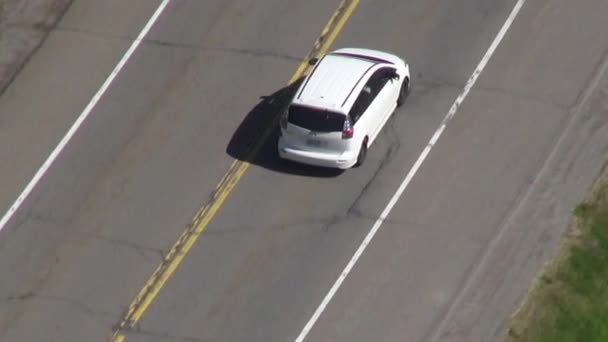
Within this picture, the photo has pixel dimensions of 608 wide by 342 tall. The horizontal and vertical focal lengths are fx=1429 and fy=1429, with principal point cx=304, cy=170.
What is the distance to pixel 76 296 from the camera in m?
28.8

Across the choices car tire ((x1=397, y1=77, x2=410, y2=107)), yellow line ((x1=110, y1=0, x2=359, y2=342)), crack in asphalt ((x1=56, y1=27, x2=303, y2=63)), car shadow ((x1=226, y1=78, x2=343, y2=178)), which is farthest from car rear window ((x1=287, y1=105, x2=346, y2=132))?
crack in asphalt ((x1=56, y1=27, x2=303, y2=63))

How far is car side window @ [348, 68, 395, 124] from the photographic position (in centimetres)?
3016

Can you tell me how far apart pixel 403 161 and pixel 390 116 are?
1.51 metres

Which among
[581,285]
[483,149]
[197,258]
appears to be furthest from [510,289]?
[197,258]

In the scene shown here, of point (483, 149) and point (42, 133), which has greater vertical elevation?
point (483, 149)

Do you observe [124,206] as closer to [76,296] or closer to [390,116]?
[76,296]

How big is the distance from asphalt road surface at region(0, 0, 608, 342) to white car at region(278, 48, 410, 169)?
533mm

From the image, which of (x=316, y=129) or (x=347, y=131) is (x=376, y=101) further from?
(x=316, y=129)

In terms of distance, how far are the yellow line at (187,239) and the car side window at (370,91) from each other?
8.10 feet

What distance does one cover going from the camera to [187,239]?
29594 mm

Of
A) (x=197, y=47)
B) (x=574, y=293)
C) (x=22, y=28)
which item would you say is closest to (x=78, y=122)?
(x=197, y=47)

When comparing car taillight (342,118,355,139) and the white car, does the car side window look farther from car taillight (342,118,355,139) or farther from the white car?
car taillight (342,118,355,139)

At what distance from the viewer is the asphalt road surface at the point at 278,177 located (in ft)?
92.0

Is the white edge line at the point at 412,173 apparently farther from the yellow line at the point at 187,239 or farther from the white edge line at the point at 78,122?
the white edge line at the point at 78,122
